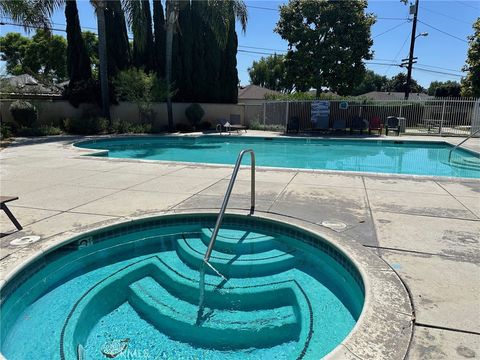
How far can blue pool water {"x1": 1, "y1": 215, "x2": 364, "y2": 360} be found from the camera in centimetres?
280

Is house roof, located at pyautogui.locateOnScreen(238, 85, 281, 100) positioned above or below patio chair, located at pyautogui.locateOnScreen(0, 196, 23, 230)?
above

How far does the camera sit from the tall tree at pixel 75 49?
18438mm

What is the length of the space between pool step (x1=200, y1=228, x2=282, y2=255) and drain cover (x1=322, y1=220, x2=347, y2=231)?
687 mm

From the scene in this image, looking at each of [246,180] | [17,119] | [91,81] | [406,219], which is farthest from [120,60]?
[406,219]

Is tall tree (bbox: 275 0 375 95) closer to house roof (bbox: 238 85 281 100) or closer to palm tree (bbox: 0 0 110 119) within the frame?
palm tree (bbox: 0 0 110 119)

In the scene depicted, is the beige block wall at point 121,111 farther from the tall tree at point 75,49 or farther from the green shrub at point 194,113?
the tall tree at point 75,49

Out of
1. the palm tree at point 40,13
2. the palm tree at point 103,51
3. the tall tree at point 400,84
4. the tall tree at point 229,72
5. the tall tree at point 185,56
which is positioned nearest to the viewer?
the palm tree at point 40,13

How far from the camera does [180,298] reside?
11.4ft

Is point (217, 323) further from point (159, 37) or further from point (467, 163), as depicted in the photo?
point (159, 37)

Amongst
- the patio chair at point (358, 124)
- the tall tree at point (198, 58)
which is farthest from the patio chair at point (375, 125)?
the tall tree at point (198, 58)

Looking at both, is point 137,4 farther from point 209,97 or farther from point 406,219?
point 406,219

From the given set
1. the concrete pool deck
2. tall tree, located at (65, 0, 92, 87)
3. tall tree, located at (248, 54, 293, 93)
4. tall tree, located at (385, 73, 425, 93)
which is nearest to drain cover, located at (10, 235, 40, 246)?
the concrete pool deck

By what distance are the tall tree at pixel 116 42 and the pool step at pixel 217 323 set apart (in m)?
19.7

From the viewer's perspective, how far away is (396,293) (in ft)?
9.14
